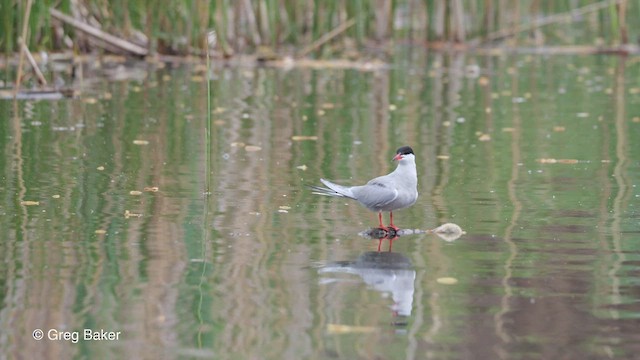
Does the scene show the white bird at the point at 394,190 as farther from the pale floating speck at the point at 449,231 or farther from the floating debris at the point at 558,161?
the floating debris at the point at 558,161

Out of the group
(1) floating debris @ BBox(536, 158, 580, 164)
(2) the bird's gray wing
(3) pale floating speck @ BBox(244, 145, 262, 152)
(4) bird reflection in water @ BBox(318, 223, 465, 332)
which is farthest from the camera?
(3) pale floating speck @ BBox(244, 145, 262, 152)

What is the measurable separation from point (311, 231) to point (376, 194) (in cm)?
48

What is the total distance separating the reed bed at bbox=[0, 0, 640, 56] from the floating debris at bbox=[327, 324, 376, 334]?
8650 millimetres

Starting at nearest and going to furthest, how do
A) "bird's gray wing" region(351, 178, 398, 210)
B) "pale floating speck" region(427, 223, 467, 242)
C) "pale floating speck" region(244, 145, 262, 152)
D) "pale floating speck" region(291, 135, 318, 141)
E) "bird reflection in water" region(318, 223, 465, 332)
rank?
"bird reflection in water" region(318, 223, 465, 332), "bird's gray wing" region(351, 178, 398, 210), "pale floating speck" region(427, 223, 467, 242), "pale floating speck" region(244, 145, 262, 152), "pale floating speck" region(291, 135, 318, 141)

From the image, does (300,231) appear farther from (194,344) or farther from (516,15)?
(516,15)

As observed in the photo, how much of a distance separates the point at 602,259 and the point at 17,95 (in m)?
8.36

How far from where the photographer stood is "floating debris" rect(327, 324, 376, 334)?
5473 mm

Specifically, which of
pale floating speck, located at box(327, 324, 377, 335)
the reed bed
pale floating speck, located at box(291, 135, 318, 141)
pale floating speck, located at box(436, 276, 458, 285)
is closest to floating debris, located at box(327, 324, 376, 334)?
pale floating speck, located at box(327, 324, 377, 335)

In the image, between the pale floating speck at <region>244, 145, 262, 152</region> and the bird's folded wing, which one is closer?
the bird's folded wing

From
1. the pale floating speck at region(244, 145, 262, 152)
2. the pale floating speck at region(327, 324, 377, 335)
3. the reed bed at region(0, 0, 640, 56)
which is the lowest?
the pale floating speck at region(327, 324, 377, 335)

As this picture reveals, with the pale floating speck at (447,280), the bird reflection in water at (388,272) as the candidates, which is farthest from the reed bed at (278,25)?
the pale floating speck at (447,280)

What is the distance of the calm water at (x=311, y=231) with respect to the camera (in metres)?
5.46

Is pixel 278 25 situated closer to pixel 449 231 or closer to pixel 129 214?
pixel 129 214

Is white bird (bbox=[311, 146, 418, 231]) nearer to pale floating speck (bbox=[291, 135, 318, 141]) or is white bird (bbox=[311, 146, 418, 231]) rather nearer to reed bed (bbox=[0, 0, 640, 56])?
pale floating speck (bbox=[291, 135, 318, 141])
